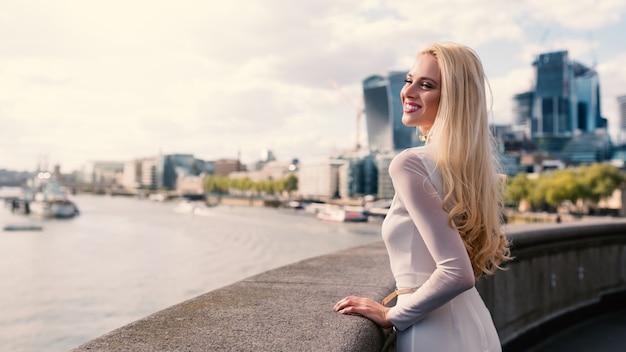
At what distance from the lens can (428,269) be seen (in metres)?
1.50

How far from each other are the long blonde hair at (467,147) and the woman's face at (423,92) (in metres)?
0.03

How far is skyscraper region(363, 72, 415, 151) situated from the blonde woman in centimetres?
12442

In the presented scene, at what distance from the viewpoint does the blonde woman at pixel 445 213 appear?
1398 mm

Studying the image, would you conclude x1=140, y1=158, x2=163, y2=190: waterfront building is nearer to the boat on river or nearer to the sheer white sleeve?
the boat on river

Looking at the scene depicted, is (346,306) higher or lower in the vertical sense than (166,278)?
higher

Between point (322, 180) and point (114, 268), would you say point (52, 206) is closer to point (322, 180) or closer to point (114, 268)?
point (114, 268)

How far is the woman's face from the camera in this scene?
5.23 feet

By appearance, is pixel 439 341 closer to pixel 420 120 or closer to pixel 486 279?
pixel 420 120

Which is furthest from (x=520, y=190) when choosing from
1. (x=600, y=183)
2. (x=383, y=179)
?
(x=383, y=179)

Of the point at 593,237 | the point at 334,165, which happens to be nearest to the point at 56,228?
the point at 593,237

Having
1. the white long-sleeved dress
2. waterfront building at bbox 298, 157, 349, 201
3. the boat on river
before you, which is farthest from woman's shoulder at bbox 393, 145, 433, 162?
waterfront building at bbox 298, 157, 349, 201

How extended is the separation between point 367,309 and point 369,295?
412 mm

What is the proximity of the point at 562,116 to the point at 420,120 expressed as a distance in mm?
161653

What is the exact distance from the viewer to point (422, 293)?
143cm
